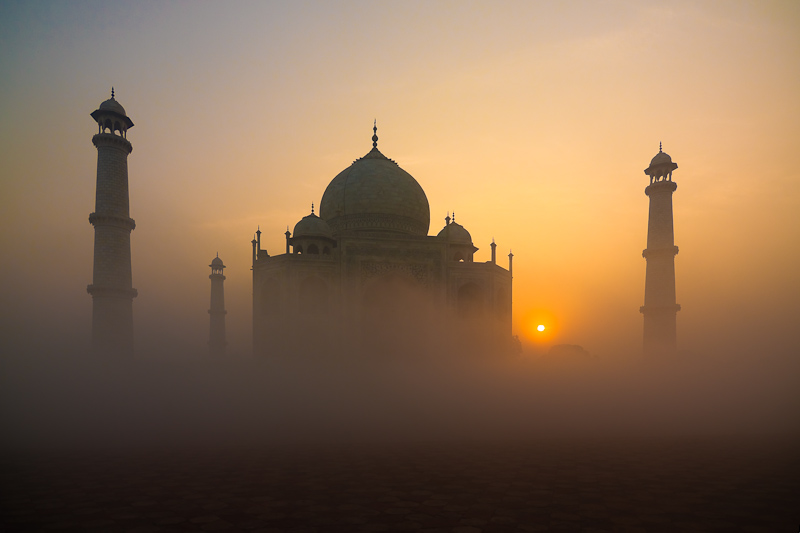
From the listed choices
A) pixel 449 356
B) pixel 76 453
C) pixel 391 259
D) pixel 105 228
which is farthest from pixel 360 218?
pixel 76 453

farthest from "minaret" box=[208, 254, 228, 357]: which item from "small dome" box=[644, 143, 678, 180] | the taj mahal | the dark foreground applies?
"small dome" box=[644, 143, 678, 180]

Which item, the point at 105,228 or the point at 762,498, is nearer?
the point at 762,498

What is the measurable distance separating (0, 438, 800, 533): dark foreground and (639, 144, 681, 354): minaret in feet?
51.2

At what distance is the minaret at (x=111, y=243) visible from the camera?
18016 millimetres

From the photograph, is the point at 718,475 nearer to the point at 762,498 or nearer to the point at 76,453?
the point at 762,498

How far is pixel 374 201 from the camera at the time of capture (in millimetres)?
25406

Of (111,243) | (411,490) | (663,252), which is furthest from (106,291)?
(663,252)

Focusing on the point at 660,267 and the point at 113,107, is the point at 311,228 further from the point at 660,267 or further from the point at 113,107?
the point at 660,267

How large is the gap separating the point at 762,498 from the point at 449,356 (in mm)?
17574

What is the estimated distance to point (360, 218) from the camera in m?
25.4

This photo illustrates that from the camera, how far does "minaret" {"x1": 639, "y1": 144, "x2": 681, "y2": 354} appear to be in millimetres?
21141

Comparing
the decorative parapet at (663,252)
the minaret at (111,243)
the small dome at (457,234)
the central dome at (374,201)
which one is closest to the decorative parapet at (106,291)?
the minaret at (111,243)

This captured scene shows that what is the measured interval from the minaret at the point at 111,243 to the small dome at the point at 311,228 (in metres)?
7.42

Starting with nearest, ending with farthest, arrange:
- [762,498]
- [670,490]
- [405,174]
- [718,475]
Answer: [762,498] < [670,490] < [718,475] < [405,174]
